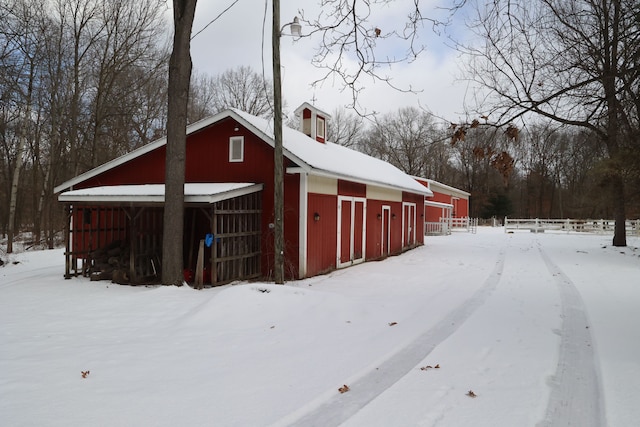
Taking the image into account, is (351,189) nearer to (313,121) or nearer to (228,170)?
(313,121)

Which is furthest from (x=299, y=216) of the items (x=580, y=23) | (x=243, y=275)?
(x=580, y=23)

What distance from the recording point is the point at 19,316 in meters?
6.65

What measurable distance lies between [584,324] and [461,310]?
185 cm

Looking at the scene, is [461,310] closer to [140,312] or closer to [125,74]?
[140,312]

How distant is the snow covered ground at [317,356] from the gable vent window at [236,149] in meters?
4.33

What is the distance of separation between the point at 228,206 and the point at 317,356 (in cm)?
579

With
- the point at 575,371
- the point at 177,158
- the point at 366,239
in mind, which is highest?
the point at 177,158

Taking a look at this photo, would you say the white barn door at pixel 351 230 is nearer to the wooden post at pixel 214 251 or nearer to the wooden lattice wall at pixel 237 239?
the wooden lattice wall at pixel 237 239

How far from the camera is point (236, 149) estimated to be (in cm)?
1168

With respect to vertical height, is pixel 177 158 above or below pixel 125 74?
below

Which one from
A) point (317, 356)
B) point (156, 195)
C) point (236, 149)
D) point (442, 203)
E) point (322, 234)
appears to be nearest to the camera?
point (317, 356)

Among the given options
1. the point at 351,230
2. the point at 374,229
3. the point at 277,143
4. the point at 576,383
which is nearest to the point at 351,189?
the point at 351,230

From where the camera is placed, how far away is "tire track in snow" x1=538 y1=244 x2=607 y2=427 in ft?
11.6

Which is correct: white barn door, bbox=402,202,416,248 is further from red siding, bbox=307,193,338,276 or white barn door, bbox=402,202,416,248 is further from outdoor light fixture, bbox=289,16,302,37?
outdoor light fixture, bbox=289,16,302,37
